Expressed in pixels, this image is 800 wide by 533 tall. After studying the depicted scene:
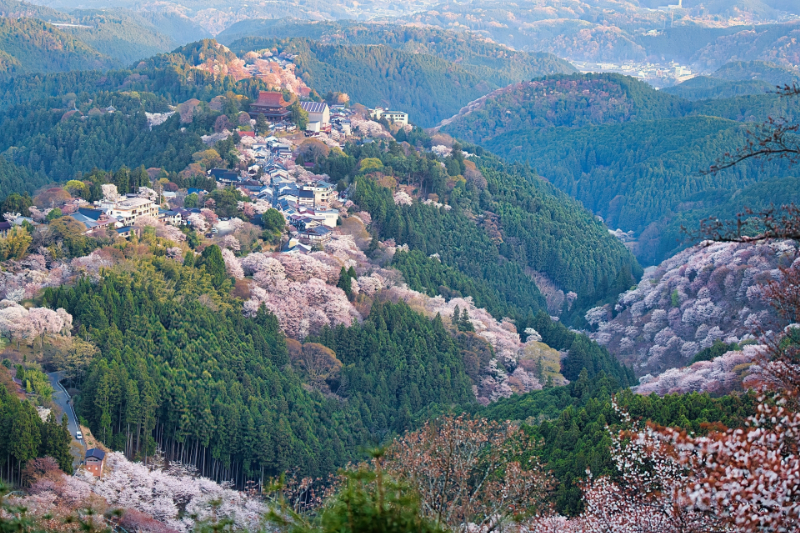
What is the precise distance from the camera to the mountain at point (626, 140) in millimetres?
102375

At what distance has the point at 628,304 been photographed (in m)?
60.2

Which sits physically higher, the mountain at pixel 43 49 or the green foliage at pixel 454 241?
the green foliage at pixel 454 241

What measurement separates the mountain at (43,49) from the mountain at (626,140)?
7405 centimetres

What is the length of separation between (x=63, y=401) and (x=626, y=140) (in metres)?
105

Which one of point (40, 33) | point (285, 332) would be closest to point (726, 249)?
point (285, 332)

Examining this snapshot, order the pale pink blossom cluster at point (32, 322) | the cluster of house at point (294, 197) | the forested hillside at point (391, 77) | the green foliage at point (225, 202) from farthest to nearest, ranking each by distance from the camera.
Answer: the forested hillside at point (391, 77)
the cluster of house at point (294, 197)
the green foliage at point (225, 202)
the pale pink blossom cluster at point (32, 322)

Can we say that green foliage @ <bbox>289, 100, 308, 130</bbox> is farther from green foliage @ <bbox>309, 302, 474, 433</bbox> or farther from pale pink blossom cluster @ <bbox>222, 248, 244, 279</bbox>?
green foliage @ <bbox>309, 302, 474, 433</bbox>

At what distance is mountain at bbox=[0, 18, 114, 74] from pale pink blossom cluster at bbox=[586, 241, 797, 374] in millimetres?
125241

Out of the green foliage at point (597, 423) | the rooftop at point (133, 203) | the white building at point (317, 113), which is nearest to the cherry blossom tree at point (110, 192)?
the rooftop at point (133, 203)

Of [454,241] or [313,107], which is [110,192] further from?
[313,107]

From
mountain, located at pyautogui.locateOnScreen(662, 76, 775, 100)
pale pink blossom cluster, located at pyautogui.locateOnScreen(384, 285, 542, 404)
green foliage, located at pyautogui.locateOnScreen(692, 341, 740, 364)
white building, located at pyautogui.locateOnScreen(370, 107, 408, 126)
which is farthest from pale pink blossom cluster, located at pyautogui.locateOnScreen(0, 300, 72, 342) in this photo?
mountain, located at pyautogui.locateOnScreen(662, 76, 775, 100)

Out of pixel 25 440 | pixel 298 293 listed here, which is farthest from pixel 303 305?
pixel 25 440

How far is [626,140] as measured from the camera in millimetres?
123875

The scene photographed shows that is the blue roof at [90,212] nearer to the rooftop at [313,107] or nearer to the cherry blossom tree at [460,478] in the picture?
the cherry blossom tree at [460,478]
